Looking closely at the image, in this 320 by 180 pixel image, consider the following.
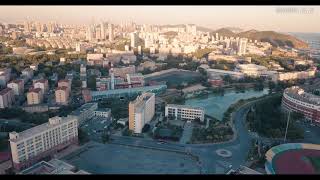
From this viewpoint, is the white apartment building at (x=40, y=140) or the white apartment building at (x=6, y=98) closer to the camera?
the white apartment building at (x=40, y=140)

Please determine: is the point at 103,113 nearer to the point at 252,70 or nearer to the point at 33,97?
the point at 33,97

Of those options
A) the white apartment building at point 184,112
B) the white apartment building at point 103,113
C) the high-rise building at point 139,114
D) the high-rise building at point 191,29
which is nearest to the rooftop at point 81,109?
the white apartment building at point 103,113

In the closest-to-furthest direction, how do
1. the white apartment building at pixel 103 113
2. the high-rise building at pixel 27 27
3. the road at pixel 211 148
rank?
the road at pixel 211 148
the white apartment building at pixel 103 113
the high-rise building at pixel 27 27

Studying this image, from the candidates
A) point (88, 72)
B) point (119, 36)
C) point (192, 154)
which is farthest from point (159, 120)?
point (119, 36)

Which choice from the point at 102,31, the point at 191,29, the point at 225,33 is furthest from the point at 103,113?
the point at 225,33

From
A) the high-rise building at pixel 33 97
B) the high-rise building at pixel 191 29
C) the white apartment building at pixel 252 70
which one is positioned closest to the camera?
the high-rise building at pixel 33 97

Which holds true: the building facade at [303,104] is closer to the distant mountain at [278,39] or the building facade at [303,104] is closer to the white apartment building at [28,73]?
the white apartment building at [28,73]

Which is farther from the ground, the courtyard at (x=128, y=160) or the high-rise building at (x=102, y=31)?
the high-rise building at (x=102, y=31)
